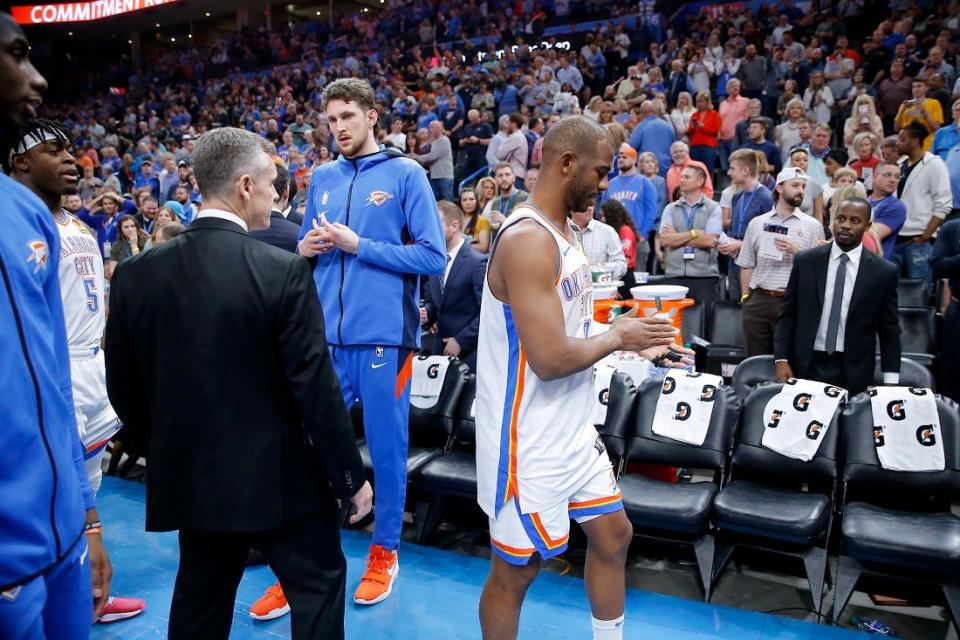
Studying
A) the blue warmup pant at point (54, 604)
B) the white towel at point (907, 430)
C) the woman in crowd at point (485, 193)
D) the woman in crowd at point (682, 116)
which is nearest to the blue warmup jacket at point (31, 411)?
the blue warmup pant at point (54, 604)

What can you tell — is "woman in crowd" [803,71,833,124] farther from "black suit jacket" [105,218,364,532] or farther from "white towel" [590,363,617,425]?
"black suit jacket" [105,218,364,532]

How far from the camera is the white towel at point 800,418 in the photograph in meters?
3.71

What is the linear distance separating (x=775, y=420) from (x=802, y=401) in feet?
0.54

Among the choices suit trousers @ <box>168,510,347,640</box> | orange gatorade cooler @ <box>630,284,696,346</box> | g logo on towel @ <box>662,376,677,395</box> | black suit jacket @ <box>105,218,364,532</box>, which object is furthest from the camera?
orange gatorade cooler @ <box>630,284,696,346</box>

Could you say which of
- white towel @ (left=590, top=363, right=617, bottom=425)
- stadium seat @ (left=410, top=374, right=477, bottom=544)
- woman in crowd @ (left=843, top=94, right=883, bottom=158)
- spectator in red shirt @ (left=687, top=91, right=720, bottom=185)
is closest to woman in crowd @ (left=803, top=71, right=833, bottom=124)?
woman in crowd @ (left=843, top=94, right=883, bottom=158)

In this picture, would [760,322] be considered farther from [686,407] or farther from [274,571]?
[274,571]

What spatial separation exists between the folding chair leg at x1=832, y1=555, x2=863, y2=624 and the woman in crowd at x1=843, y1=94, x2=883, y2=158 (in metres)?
6.52

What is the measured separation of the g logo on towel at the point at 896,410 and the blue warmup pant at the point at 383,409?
7.58 feet

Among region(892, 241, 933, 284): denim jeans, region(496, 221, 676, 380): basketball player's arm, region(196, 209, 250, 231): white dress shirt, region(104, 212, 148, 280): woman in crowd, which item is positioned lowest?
region(104, 212, 148, 280): woman in crowd

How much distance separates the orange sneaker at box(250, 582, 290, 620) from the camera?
3.21m

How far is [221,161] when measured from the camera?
6.91 ft

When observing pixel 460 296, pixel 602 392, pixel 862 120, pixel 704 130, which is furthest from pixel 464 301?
pixel 862 120

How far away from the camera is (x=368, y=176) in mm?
3314

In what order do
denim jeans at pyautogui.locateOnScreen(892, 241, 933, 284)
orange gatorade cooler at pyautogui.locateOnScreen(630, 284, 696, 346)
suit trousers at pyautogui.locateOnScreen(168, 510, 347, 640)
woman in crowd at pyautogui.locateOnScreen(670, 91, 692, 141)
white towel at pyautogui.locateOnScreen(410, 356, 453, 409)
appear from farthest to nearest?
woman in crowd at pyautogui.locateOnScreen(670, 91, 692, 141), denim jeans at pyautogui.locateOnScreen(892, 241, 933, 284), orange gatorade cooler at pyautogui.locateOnScreen(630, 284, 696, 346), white towel at pyautogui.locateOnScreen(410, 356, 453, 409), suit trousers at pyautogui.locateOnScreen(168, 510, 347, 640)
